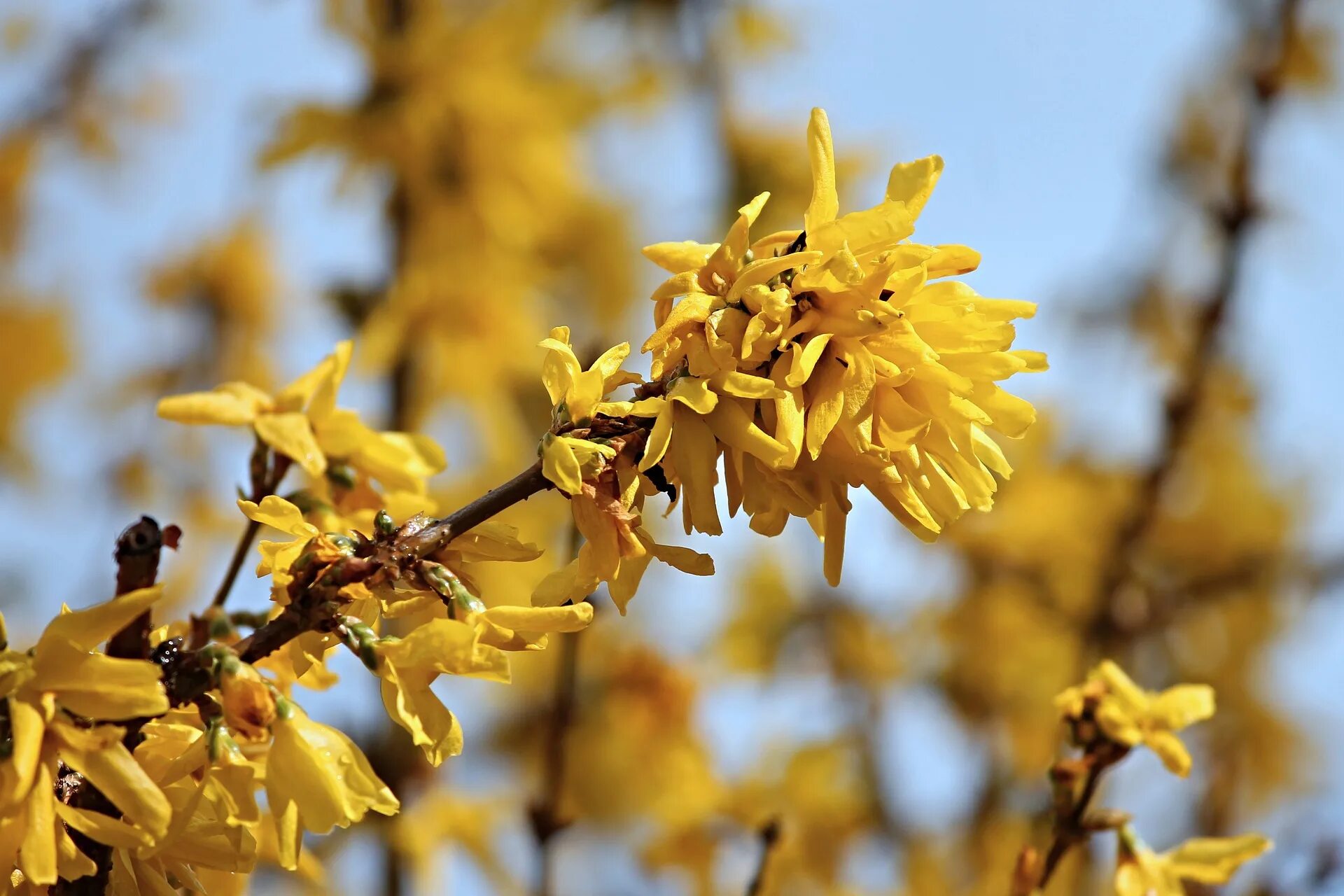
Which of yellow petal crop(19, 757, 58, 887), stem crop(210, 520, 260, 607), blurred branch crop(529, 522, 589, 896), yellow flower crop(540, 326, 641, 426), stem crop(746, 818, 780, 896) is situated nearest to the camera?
yellow petal crop(19, 757, 58, 887)

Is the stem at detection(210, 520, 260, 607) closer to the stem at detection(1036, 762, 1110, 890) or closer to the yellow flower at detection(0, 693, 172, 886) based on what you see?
the yellow flower at detection(0, 693, 172, 886)

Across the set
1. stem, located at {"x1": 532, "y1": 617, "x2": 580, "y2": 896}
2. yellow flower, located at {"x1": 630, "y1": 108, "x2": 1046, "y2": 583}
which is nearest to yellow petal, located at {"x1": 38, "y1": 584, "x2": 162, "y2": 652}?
yellow flower, located at {"x1": 630, "y1": 108, "x2": 1046, "y2": 583}

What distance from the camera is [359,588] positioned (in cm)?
91

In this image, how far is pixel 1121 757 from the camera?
1.29 metres

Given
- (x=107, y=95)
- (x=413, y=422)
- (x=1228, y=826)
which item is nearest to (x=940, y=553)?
(x=1228, y=826)

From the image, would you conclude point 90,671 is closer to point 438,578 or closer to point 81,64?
point 438,578

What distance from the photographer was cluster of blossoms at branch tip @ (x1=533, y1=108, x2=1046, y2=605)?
929mm

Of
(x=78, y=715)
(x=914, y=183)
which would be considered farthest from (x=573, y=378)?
(x=78, y=715)

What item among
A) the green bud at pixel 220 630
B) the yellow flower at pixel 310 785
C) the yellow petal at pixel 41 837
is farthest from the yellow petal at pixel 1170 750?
the yellow petal at pixel 41 837

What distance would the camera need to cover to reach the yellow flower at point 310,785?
910 mm

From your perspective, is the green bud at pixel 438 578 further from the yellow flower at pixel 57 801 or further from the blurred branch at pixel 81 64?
the blurred branch at pixel 81 64

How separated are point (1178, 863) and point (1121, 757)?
0.14 meters

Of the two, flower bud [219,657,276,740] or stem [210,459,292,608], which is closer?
flower bud [219,657,276,740]

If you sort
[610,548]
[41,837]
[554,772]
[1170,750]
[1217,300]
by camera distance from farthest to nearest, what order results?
[1217,300], [554,772], [1170,750], [610,548], [41,837]
